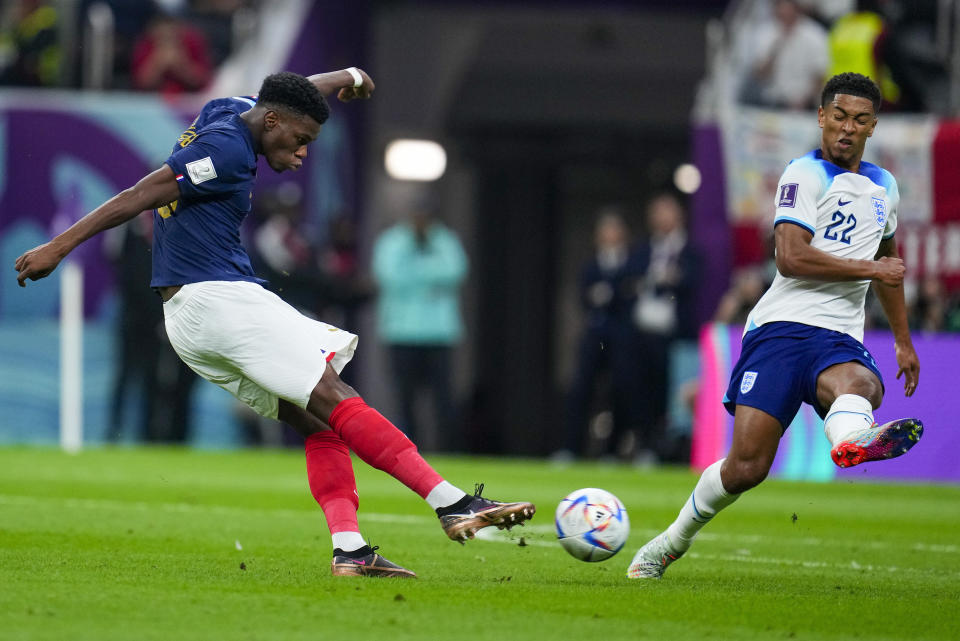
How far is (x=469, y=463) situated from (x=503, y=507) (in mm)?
9504

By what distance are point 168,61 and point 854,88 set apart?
1310 cm

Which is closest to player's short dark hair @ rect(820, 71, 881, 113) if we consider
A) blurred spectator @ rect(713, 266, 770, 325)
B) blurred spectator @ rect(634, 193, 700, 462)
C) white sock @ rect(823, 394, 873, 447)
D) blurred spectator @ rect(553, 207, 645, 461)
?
white sock @ rect(823, 394, 873, 447)

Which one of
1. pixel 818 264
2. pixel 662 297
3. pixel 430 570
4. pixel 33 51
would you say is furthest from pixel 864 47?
pixel 430 570

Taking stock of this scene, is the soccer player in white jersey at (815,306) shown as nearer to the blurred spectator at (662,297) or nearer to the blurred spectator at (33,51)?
the blurred spectator at (662,297)

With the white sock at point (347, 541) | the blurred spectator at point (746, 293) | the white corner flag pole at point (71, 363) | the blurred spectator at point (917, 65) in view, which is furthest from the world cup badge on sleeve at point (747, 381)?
the blurred spectator at point (917, 65)

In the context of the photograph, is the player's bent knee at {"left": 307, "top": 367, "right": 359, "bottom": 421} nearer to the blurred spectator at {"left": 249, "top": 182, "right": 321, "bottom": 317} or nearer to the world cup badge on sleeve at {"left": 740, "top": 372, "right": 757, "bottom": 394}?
the world cup badge on sleeve at {"left": 740, "top": 372, "right": 757, "bottom": 394}

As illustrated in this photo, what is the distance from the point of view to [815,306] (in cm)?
647

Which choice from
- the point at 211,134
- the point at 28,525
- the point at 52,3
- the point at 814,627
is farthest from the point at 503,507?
the point at 52,3

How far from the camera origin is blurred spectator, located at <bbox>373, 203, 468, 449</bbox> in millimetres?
16328

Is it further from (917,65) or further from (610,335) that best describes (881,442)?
(917,65)

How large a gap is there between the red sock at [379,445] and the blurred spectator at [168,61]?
12.8 meters

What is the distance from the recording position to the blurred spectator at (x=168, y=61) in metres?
18.3

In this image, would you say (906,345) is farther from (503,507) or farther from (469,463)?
(469,463)

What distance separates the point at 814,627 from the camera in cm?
530
